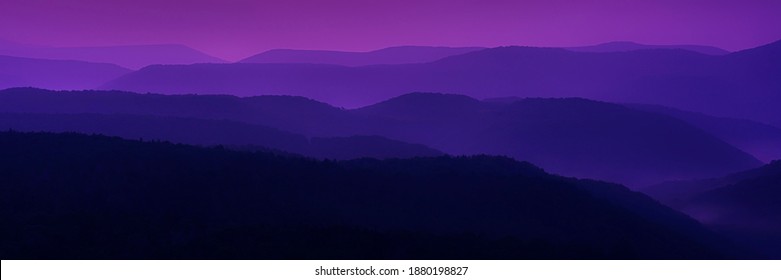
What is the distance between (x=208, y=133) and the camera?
129ft

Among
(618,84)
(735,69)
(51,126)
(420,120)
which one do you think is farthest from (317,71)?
(735,69)

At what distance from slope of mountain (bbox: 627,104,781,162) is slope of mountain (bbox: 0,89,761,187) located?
15602 mm

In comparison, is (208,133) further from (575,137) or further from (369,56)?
(369,56)

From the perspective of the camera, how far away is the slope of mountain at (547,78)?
104000mm

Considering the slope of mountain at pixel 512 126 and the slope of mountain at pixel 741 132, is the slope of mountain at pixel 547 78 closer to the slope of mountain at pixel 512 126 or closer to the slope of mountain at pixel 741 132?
the slope of mountain at pixel 741 132

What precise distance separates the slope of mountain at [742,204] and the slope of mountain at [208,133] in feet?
56.1

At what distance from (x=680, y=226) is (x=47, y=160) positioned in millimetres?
17880

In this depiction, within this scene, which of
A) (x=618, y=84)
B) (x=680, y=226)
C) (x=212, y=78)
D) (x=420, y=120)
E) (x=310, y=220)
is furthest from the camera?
(x=618, y=84)

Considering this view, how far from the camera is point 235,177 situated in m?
12.8

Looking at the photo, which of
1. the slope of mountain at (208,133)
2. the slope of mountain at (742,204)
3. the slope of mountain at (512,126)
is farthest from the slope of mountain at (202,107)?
the slope of mountain at (742,204)

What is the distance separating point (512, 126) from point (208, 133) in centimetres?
3320

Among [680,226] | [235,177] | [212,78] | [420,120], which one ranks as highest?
[212,78]

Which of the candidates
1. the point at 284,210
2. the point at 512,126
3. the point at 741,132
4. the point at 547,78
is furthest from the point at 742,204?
the point at 547,78

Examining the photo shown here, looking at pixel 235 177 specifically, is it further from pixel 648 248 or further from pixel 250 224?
pixel 648 248
